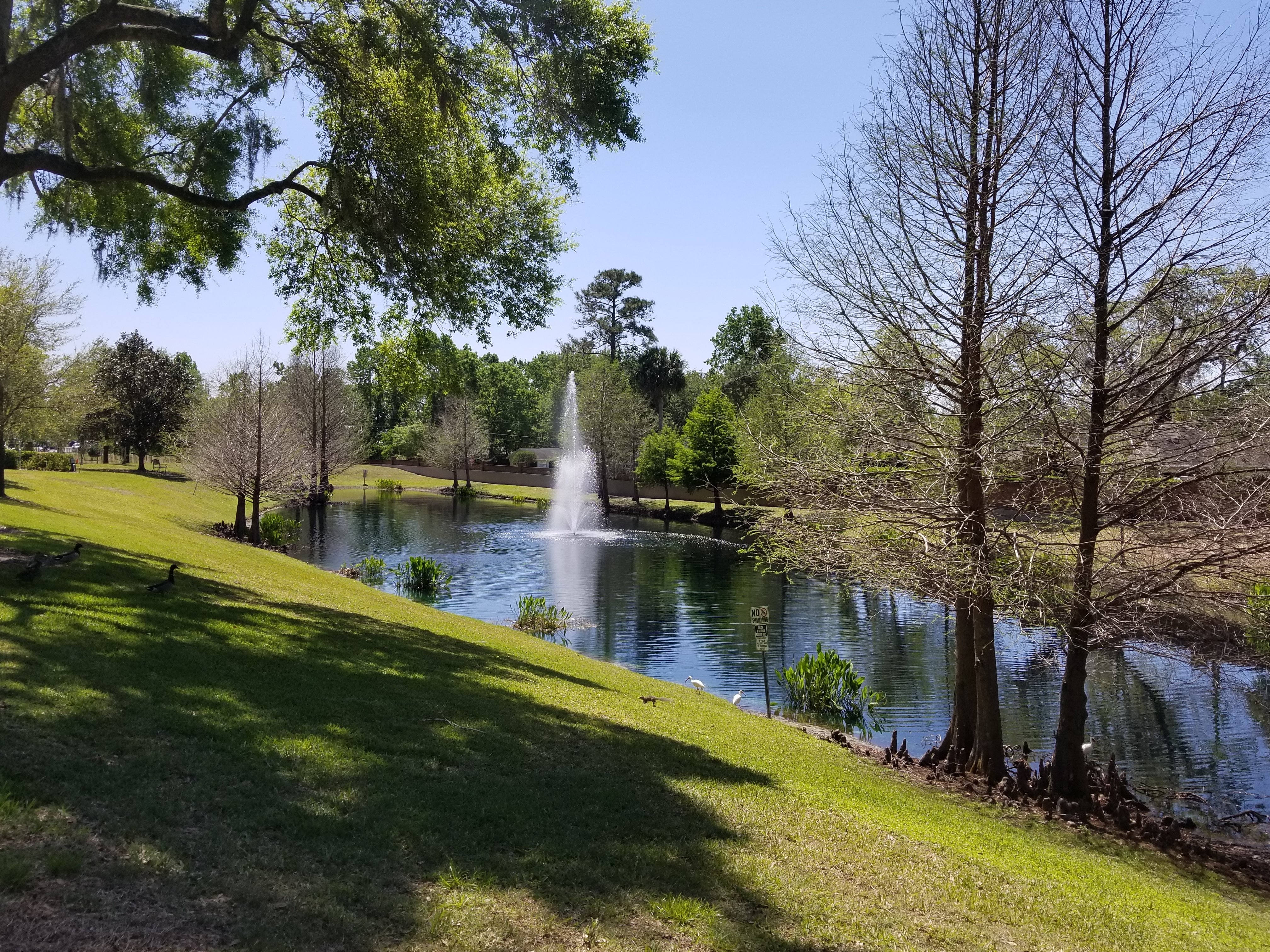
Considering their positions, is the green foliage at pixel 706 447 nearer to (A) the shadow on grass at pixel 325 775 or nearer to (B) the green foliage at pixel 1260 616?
(B) the green foliage at pixel 1260 616

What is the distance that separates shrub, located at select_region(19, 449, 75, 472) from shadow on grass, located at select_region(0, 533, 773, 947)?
4779 centimetres

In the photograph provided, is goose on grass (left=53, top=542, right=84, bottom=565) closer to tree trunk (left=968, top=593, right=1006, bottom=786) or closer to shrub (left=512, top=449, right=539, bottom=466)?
tree trunk (left=968, top=593, right=1006, bottom=786)

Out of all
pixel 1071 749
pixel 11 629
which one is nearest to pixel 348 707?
pixel 11 629

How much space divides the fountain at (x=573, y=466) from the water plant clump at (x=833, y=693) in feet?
158

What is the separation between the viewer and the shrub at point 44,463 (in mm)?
50656

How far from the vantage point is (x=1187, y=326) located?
955 centimetres

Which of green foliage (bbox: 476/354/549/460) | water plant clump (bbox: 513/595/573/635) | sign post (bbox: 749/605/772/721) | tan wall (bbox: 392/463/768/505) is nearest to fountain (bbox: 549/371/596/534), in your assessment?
tan wall (bbox: 392/463/768/505)

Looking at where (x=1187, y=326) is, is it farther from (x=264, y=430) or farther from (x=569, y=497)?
(x=569, y=497)

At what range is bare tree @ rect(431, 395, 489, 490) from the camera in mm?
84438

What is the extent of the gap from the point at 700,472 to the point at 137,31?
4790 cm

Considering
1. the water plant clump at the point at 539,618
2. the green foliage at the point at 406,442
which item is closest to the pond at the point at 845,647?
the water plant clump at the point at 539,618

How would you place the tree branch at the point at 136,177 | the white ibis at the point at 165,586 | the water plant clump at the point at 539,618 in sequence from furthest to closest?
the water plant clump at the point at 539,618 < the white ibis at the point at 165,586 < the tree branch at the point at 136,177

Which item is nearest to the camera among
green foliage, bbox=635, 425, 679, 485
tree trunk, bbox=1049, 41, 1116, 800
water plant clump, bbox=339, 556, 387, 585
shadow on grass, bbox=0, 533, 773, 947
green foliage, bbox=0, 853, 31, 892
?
green foliage, bbox=0, 853, 31, 892

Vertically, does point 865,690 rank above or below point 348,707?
below
